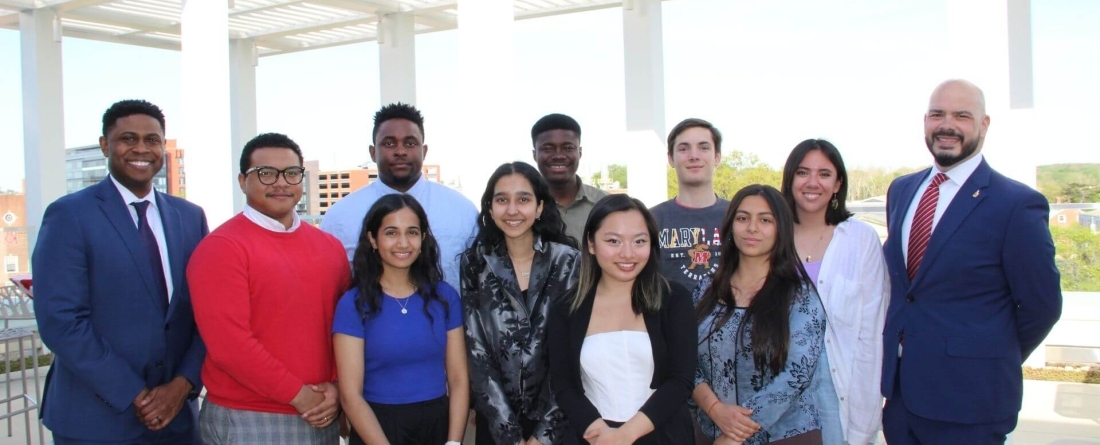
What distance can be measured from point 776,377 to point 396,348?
1.37 m

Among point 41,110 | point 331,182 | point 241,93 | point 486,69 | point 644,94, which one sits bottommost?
point 486,69

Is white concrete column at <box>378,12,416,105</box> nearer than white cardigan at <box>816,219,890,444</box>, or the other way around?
white cardigan at <box>816,219,890,444</box>

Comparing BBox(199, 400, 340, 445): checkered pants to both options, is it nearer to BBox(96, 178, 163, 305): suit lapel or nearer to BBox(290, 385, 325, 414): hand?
BBox(290, 385, 325, 414): hand

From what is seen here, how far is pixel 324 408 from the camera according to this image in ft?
9.07

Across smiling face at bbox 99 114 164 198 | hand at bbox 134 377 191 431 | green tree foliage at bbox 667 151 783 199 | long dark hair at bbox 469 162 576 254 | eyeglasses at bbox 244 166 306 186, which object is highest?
green tree foliage at bbox 667 151 783 199

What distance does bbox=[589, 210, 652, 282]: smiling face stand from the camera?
106 inches

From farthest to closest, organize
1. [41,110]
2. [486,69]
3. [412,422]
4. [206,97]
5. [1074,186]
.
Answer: [1074,186] → [41,110] → [206,97] → [486,69] → [412,422]

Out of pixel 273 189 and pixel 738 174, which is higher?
pixel 738 174

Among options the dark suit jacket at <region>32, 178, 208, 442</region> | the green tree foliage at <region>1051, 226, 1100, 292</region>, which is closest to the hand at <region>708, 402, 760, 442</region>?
the dark suit jacket at <region>32, 178, 208, 442</region>

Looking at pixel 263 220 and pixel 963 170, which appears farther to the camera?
pixel 963 170

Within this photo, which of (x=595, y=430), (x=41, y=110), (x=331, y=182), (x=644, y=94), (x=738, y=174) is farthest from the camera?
(x=331, y=182)

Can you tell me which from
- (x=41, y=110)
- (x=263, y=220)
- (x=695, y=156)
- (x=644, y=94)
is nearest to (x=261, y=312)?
Answer: (x=263, y=220)

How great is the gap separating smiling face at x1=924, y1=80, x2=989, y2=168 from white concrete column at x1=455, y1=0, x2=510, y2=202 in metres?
3.81

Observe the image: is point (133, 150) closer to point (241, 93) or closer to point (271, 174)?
point (271, 174)
